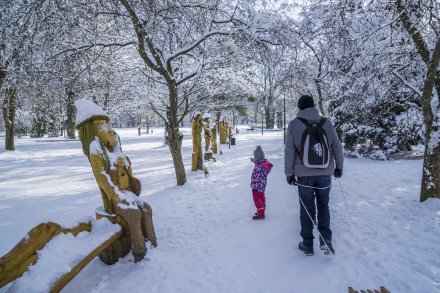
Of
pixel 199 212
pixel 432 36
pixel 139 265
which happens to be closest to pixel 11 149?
pixel 199 212

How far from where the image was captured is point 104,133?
351 cm

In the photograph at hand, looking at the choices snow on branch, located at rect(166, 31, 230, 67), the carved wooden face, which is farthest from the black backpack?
snow on branch, located at rect(166, 31, 230, 67)

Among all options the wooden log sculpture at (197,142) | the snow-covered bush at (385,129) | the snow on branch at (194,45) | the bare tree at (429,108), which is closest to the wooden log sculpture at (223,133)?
the snow-covered bush at (385,129)

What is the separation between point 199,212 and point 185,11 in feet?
13.2

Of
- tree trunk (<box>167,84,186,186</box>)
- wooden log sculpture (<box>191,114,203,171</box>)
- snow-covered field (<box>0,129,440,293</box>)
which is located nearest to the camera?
snow-covered field (<box>0,129,440,293</box>)

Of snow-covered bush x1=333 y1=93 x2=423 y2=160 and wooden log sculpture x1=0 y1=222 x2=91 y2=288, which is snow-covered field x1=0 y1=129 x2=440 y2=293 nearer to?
wooden log sculpture x1=0 y1=222 x2=91 y2=288

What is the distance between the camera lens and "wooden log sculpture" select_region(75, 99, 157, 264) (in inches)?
133

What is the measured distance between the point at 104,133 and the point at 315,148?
8.87ft

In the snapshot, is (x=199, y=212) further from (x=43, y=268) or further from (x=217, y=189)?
(x=43, y=268)

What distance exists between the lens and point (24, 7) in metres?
4.51

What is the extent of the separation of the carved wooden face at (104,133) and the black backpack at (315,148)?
2483 mm

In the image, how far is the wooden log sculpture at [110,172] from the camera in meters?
3.37

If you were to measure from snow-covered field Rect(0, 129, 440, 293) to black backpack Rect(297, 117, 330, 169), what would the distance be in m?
1.21

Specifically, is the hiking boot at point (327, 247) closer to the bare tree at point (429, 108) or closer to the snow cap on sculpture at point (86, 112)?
the bare tree at point (429, 108)
